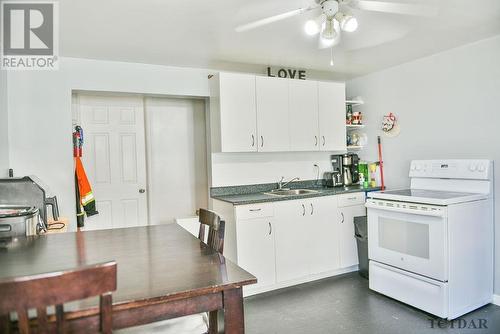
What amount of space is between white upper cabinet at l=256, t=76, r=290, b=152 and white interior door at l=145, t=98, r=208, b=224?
752 millimetres

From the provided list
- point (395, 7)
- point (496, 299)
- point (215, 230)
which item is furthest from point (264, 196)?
point (496, 299)

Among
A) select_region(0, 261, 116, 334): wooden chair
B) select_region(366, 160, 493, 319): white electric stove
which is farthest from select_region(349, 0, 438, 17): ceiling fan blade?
select_region(0, 261, 116, 334): wooden chair

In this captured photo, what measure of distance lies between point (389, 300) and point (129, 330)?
2.39 metres

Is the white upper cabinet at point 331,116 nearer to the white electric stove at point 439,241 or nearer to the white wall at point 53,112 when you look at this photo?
the white electric stove at point 439,241

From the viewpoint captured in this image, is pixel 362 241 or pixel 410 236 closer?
pixel 410 236

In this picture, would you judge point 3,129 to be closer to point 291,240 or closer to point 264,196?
point 264,196

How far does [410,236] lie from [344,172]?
1397 millimetres

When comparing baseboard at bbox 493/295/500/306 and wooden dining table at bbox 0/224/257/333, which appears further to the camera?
baseboard at bbox 493/295/500/306

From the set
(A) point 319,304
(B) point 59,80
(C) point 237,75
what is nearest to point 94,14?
(B) point 59,80

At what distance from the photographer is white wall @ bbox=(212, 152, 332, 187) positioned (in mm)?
3578

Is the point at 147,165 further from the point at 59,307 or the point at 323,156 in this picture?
the point at 59,307

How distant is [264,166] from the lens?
3805 millimetres

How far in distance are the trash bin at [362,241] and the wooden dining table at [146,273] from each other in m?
2.29

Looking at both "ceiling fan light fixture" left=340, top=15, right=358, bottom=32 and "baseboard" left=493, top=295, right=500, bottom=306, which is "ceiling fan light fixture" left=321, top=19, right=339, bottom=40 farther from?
"baseboard" left=493, top=295, right=500, bottom=306
